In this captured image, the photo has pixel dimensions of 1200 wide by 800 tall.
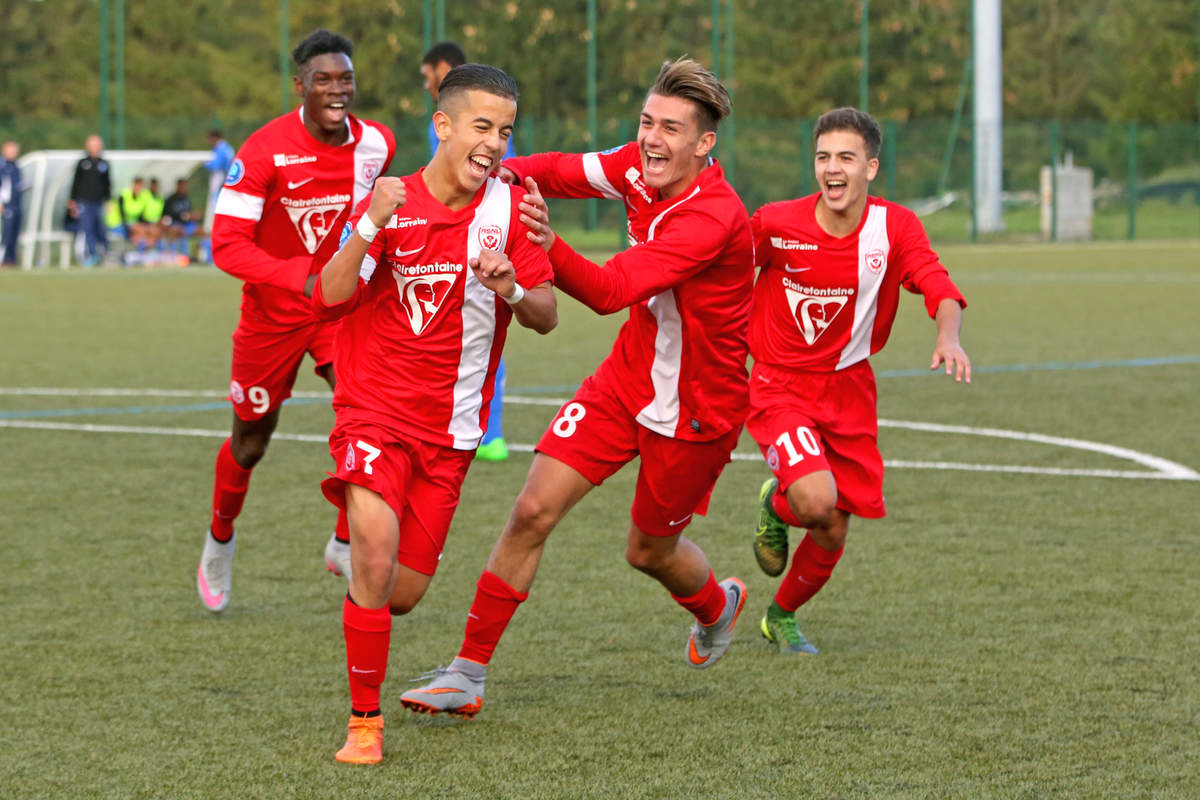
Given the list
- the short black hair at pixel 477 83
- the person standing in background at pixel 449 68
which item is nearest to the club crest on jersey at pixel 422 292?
the short black hair at pixel 477 83

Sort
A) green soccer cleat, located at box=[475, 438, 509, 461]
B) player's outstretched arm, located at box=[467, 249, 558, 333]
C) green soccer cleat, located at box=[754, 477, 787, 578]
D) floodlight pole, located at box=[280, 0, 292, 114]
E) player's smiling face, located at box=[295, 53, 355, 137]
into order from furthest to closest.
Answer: floodlight pole, located at box=[280, 0, 292, 114], green soccer cleat, located at box=[475, 438, 509, 461], player's smiling face, located at box=[295, 53, 355, 137], green soccer cleat, located at box=[754, 477, 787, 578], player's outstretched arm, located at box=[467, 249, 558, 333]

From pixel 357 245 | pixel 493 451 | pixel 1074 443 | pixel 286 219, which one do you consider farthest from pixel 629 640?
pixel 1074 443

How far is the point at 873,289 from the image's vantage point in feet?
19.8

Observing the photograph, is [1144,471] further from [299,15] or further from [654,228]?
[299,15]

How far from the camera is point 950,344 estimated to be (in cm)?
547

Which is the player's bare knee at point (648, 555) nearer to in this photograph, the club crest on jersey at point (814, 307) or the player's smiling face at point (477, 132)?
the club crest on jersey at point (814, 307)

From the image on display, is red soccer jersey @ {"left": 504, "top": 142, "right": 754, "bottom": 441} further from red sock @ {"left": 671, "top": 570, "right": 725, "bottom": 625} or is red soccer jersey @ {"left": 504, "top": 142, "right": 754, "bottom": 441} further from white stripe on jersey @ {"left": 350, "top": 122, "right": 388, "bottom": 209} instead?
white stripe on jersey @ {"left": 350, "top": 122, "right": 388, "bottom": 209}

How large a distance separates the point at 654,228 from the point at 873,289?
123 centimetres

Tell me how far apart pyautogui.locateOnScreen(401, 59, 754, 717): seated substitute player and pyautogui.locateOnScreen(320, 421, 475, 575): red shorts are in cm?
31

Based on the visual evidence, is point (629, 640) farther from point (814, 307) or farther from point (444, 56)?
point (444, 56)

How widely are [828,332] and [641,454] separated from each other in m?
1.06

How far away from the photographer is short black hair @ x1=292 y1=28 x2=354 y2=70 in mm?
6605

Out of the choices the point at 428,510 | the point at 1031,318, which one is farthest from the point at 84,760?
the point at 1031,318

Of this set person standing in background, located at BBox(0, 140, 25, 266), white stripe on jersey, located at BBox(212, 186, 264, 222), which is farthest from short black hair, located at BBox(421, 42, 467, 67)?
person standing in background, located at BBox(0, 140, 25, 266)
